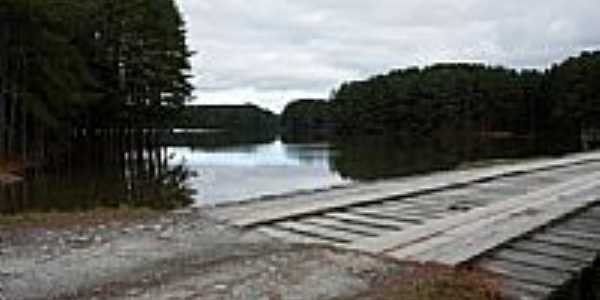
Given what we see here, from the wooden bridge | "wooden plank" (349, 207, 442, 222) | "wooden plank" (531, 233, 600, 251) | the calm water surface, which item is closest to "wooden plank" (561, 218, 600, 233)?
the wooden bridge

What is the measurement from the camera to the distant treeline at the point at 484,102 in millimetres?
119688

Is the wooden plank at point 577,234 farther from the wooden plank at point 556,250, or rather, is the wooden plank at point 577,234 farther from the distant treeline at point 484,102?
the distant treeline at point 484,102

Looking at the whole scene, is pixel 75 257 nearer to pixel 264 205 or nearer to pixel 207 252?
pixel 207 252

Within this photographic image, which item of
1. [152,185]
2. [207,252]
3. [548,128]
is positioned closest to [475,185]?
[207,252]

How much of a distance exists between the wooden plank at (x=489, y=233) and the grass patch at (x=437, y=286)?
59 centimetres

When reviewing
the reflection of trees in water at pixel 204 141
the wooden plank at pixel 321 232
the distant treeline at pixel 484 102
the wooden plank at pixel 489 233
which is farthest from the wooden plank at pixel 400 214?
the distant treeline at pixel 484 102

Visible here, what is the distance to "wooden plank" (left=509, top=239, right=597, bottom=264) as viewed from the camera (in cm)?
1166

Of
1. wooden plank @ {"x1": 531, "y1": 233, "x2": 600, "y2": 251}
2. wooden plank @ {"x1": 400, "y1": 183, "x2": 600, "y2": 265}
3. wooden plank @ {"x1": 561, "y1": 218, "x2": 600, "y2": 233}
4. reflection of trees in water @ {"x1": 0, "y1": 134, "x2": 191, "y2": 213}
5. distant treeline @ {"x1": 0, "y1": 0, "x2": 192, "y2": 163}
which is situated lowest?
reflection of trees in water @ {"x1": 0, "y1": 134, "x2": 191, "y2": 213}

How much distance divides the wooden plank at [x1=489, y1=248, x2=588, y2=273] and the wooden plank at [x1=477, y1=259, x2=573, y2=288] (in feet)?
0.64

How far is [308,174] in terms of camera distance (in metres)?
45.2

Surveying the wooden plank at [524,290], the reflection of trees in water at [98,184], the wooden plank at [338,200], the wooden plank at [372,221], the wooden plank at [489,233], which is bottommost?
the reflection of trees in water at [98,184]

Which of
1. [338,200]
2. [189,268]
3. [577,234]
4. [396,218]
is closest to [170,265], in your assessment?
[189,268]

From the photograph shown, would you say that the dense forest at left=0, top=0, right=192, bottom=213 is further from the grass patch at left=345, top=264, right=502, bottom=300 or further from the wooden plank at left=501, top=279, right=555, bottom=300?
the wooden plank at left=501, top=279, right=555, bottom=300

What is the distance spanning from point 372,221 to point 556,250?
9.69 feet
